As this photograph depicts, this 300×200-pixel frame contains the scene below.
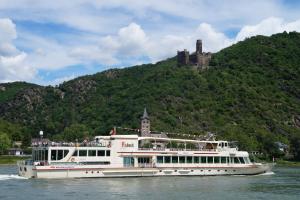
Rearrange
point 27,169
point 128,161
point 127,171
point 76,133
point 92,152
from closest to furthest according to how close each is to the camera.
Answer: point 27,169 < point 92,152 < point 127,171 < point 128,161 < point 76,133

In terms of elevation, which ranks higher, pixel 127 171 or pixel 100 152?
pixel 100 152

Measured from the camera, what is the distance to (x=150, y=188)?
4956 centimetres

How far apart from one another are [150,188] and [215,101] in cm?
10415

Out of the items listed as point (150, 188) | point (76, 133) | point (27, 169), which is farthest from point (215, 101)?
point (150, 188)

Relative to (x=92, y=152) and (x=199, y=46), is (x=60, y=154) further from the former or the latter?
(x=199, y=46)

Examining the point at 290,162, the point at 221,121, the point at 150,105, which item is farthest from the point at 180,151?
the point at 150,105

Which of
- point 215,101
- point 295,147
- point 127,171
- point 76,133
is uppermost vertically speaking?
point 215,101

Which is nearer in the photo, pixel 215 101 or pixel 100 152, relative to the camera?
pixel 100 152

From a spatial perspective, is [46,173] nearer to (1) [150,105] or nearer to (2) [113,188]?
(2) [113,188]

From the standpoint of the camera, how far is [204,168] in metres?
61.8

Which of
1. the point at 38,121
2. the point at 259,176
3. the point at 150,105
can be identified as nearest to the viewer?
the point at 259,176

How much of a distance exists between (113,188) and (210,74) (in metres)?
127

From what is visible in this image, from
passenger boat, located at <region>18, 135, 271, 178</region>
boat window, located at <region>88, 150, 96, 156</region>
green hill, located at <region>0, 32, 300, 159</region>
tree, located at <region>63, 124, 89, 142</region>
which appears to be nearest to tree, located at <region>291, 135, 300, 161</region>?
Result: green hill, located at <region>0, 32, 300, 159</region>

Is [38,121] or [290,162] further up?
[38,121]
